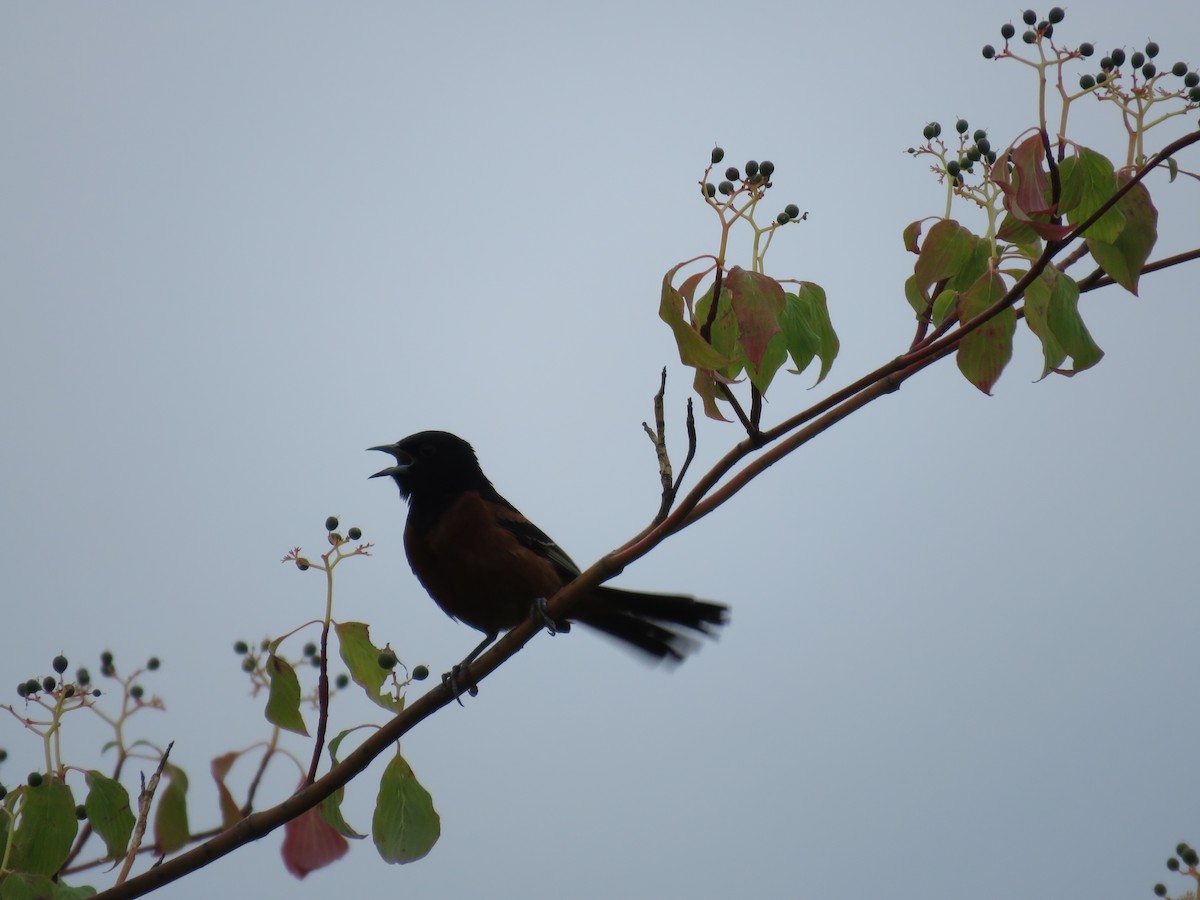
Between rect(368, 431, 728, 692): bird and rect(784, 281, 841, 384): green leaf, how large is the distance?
1.56m

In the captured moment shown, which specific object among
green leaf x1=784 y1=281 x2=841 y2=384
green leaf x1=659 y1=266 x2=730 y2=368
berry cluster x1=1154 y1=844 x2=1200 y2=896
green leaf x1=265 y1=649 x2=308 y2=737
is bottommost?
berry cluster x1=1154 y1=844 x2=1200 y2=896

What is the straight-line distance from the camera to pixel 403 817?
2369 millimetres

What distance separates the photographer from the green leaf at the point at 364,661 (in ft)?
7.93

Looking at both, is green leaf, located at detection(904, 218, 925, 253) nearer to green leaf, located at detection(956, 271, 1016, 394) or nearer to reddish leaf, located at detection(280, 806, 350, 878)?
green leaf, located at detection(956, 271, 1016, 394)

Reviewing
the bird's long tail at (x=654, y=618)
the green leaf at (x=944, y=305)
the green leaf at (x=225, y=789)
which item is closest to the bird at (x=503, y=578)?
the bird's long tail at (x=654, y=618)

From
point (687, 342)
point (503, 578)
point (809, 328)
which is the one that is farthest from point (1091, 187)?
point (503, 578)

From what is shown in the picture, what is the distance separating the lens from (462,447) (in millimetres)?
4465

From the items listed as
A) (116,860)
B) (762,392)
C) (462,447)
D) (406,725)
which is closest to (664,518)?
(762,392)

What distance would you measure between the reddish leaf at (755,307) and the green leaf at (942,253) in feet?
0.87

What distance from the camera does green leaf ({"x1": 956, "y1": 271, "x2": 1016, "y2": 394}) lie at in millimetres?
2016

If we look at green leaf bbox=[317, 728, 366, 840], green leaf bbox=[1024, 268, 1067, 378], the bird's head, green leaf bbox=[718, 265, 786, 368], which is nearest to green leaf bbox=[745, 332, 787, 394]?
green leaf bbox=[718, 265, 786, 368]

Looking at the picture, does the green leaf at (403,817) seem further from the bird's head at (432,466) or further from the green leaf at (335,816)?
the bird's head at (432,466)

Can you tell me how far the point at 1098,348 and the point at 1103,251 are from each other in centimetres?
16

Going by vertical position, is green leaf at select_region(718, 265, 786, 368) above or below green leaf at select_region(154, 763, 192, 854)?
above
